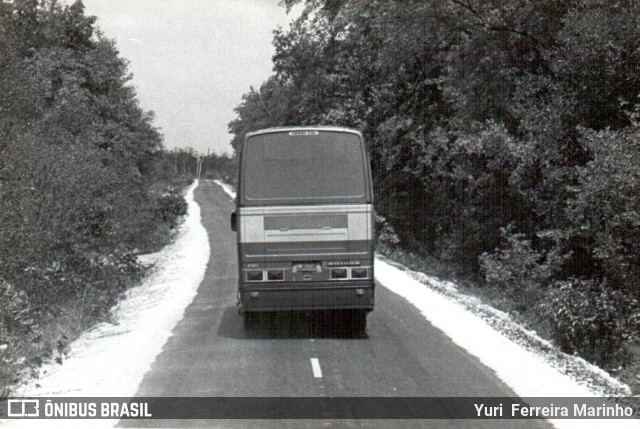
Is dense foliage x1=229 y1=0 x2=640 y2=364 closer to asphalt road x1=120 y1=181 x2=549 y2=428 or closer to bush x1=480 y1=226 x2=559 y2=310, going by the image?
bush x1=480 y1=226 x2=559 y2=310

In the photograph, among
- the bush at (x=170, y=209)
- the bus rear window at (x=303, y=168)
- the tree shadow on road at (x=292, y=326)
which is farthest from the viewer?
the bush at (x=170, y=209)

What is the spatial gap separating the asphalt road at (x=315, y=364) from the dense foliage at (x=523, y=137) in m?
4.86

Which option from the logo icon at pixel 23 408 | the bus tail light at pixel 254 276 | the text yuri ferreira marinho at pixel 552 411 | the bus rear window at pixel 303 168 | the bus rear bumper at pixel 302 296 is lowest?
the text yuri ferreira marinho at pixel 552 411

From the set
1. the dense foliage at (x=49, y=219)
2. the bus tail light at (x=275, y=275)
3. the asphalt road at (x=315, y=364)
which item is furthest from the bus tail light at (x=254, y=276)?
the dense foliage at (x=49, y=219)

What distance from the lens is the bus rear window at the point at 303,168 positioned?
13820 mm

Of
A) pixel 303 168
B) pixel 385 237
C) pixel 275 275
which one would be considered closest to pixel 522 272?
pixel 303 168

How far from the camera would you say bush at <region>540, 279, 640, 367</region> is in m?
17.5

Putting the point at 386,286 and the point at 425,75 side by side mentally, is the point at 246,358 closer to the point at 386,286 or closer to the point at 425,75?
the point at 386,286

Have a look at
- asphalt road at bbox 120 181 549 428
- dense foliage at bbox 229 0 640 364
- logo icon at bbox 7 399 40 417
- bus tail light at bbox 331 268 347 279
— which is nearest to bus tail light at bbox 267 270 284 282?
bus tail light at bbox 331 268 347 279

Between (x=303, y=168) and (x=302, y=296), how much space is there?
7.04 feet

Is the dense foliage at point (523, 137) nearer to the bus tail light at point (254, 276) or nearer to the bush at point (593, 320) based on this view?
the bush at point (593, 320)

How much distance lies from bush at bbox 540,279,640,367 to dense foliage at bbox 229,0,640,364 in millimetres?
38

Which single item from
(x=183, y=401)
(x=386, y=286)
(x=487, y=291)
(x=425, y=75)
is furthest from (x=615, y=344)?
(x=425, y=75)

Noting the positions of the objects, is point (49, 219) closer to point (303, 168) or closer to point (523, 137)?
point (303, 168)
